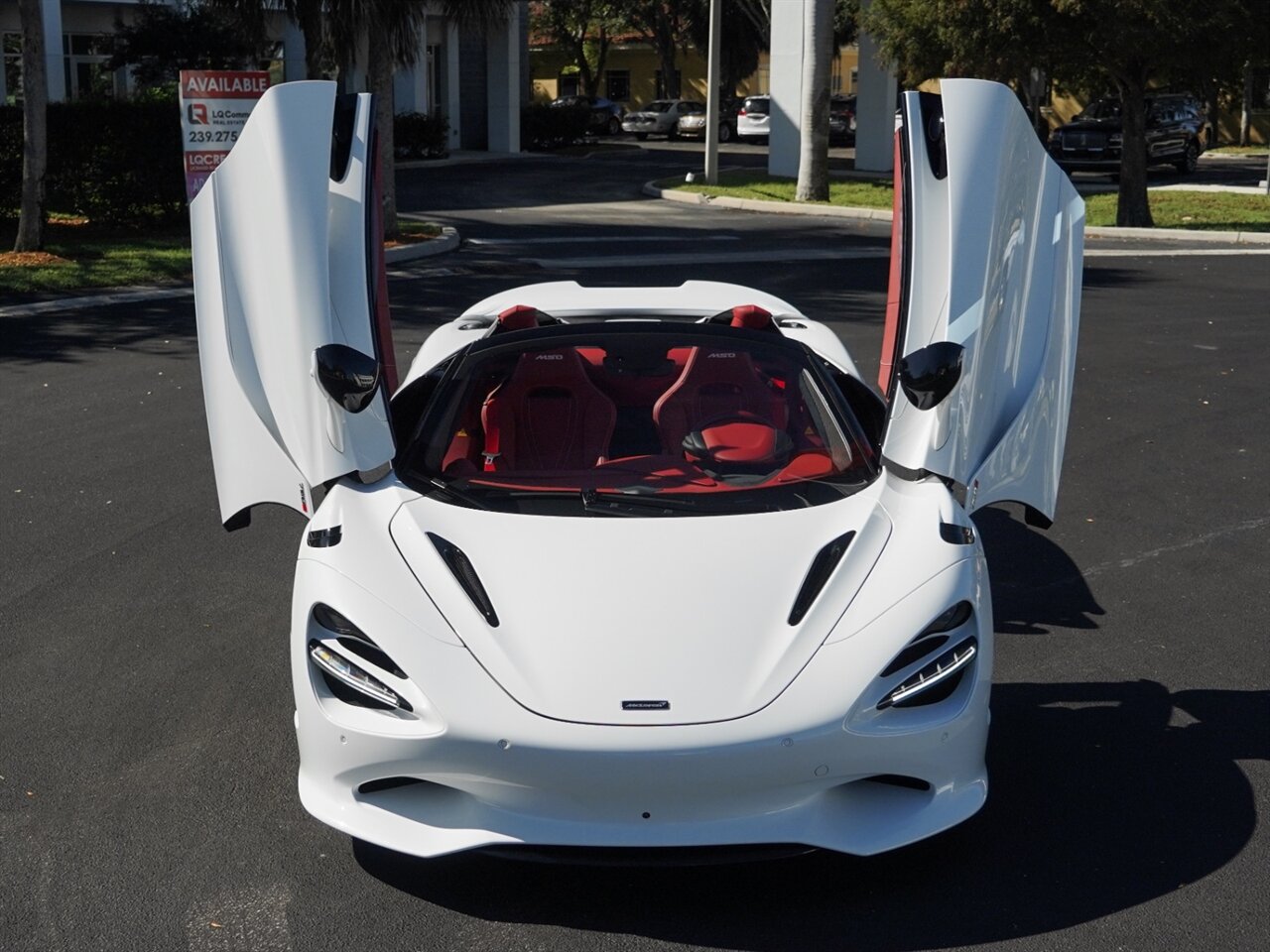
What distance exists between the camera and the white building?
35.0 meters

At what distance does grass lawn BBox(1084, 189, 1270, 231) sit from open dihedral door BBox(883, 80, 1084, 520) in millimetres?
19223

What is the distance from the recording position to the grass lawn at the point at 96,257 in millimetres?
15484

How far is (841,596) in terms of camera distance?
158 inches

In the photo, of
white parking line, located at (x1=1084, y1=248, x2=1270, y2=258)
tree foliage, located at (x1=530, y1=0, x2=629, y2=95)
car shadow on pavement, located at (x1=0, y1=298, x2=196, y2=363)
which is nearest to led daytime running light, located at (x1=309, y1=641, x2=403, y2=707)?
car shadow on pavement, located at (x1=0, y1=298, x2=196, y2=363)

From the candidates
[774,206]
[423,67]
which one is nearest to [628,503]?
[774,206]

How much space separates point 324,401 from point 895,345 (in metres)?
1.93

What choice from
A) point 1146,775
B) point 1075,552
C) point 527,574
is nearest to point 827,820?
point 527,574

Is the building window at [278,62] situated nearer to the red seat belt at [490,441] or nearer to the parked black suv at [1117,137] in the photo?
the parked black suv at [1117,137]

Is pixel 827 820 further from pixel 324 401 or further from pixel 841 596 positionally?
pixel 324 401

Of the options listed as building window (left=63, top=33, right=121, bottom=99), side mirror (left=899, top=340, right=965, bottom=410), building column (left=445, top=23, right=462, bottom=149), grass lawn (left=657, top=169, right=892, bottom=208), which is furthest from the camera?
building column (left=445, top=23, right=462, bottom=149)

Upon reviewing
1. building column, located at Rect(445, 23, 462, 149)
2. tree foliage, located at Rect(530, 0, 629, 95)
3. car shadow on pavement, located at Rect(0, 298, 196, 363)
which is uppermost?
tree foliage, located at Rect(530, 0, 629, 95)

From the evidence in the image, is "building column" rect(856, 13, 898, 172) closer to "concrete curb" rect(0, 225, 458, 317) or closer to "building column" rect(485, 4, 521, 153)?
"building column" rect(485, 4, 521, 153)

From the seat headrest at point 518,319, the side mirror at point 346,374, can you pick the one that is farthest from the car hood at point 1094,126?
the side mirror at point 346,374

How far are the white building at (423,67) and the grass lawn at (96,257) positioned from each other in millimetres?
14032
